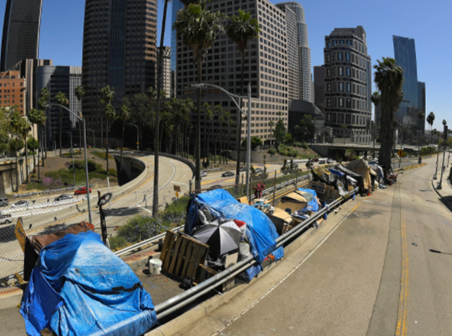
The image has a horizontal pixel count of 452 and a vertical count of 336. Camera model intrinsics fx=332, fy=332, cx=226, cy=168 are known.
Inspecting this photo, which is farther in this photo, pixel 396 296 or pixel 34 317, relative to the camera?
pixel 396 296

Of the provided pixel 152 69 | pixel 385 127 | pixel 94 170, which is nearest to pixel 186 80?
pixel 152 69

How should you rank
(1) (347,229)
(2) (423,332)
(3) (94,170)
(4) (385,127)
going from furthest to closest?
(3) (94,170)
(4) (385,127)
(1) (347,229)
(2) (423,332)

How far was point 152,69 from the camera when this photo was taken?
18138 cm

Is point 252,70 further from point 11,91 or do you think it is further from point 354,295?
point 354,295

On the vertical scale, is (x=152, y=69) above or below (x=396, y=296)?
above

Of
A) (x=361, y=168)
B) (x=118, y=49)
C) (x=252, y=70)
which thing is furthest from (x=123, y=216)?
(x=118, y=49)

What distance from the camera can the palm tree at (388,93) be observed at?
4512 centimetres

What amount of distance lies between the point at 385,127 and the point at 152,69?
156 metres

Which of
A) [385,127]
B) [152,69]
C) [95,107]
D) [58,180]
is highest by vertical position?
[152,69]

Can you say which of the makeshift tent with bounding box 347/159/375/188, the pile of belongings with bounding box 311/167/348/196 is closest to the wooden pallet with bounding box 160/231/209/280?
the pile of belongings with bounding box 311/167/348/196

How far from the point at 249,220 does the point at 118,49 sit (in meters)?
187

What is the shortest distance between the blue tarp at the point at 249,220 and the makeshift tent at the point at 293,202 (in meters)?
5.90

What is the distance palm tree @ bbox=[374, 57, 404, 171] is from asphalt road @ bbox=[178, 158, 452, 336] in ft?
106

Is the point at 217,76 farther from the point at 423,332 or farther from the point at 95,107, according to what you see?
the point at 423,332
